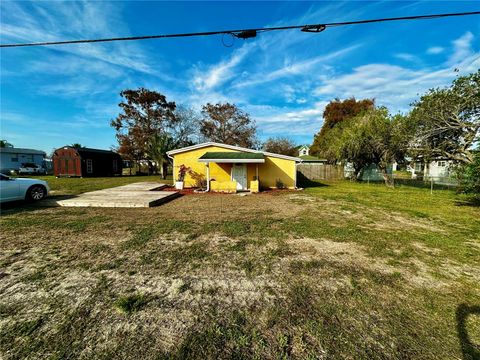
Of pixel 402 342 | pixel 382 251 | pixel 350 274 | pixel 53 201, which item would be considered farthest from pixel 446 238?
pixel 53 201

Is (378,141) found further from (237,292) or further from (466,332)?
(237,292)

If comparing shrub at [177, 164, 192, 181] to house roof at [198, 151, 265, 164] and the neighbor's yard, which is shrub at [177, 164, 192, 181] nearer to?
house roof at [198, 151, 265, 164]

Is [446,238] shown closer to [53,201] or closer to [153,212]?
[153,212]

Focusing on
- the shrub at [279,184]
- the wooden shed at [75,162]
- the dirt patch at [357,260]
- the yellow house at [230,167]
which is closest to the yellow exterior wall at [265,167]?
the yellow house at [230,167]

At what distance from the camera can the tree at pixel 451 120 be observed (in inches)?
442

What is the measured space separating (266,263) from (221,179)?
1081 centimetres

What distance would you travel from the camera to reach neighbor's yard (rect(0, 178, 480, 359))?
2.01m

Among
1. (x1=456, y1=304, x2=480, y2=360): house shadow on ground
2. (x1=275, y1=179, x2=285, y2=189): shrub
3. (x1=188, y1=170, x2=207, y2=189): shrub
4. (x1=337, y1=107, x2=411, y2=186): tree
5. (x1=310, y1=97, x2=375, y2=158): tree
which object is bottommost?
(x1=456, y1=304, x2=480, y2=360): house shadow on ground

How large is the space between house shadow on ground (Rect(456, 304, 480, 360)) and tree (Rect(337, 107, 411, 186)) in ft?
49.2

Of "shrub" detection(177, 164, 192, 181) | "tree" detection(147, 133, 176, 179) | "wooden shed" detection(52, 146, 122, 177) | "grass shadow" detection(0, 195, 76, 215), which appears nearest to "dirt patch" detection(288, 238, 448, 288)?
"grass shadow" detection(0, 195, 76, 215)

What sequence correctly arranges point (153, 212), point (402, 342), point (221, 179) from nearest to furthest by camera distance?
point (402, 342) → point (153, 212) → point (221, 179)

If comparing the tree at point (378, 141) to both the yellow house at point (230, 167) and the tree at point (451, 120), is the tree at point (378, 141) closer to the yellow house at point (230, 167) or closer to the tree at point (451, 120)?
the tree at point (451, 120)

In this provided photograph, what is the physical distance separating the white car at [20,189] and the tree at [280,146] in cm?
2868

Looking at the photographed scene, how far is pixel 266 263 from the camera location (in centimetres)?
367
